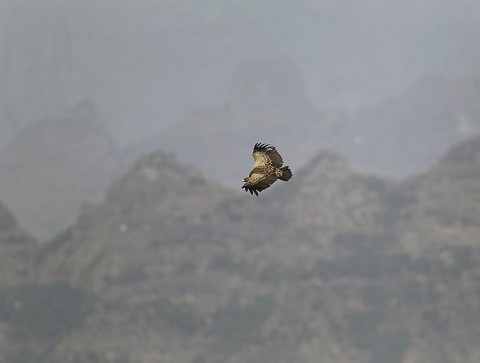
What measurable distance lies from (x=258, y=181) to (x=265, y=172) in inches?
57.4

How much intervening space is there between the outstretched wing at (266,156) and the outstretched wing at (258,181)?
129 cm

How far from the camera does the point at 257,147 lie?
71.7 metres

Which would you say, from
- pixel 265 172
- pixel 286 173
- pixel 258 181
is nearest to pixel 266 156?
pixel 265 172

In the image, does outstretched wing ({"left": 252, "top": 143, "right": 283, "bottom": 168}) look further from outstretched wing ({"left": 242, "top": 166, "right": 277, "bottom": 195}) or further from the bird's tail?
outstretched wing ({"left": 242, "top": 166, "right": 277, "bottom": 195})

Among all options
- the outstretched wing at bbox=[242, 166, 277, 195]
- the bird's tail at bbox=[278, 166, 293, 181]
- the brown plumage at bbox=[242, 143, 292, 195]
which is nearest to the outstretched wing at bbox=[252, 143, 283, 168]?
the brown plumage at bbox=[242, 143, 292, 195]

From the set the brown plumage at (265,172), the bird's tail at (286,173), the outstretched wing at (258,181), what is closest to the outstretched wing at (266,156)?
the brown plumage at (265,172)

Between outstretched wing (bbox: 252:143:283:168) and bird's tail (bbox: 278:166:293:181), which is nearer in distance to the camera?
bird's tail (bbox: 278:166:293:181)

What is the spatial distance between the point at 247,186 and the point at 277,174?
9.63ft

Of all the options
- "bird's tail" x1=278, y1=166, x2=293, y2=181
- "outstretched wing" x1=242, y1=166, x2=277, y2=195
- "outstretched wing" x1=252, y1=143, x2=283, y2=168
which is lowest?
"outstretched wing" x1=242, y1=166, x2=277, y2=195

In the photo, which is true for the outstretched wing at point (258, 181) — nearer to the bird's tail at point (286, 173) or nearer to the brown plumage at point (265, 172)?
the brown plumage at point (265, 172)

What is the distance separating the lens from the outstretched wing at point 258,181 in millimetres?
67125

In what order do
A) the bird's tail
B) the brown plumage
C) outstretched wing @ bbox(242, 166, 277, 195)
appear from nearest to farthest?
outstretched wing @ bbox(242, 166, 277, 195)
the brown plumage
the bird's tail

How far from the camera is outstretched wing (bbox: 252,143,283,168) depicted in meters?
69.2

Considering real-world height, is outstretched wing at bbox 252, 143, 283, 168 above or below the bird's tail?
above
